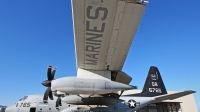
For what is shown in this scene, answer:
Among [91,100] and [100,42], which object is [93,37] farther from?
[91,100]

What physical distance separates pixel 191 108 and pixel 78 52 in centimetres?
2982

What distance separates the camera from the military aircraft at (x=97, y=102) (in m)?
8.81

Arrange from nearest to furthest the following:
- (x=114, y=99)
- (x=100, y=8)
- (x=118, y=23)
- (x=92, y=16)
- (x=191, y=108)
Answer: (x=100, y=8) < (x=92, y=16) < (x=118, y=23) < (x=114, y=99) < (x=191, y=108)

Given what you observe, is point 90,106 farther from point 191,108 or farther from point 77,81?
point 191,108

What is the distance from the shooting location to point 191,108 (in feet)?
92.1

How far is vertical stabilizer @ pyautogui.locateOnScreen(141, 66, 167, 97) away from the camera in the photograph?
1403 centimetres

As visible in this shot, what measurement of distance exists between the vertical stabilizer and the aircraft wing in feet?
23.8

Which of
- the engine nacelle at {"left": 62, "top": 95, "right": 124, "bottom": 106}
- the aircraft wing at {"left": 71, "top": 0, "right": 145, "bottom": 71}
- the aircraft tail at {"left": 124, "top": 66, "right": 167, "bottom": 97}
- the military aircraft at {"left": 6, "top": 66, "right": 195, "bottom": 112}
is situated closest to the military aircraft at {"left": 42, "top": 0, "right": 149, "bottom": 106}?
the aircraft wing at {"left": 71, "top": 0, "right": 145, "bottom": 71}

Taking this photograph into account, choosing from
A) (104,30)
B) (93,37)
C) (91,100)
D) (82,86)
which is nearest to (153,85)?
(91,100)

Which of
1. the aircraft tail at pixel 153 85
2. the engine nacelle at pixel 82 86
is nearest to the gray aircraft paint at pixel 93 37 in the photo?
the engine nacelle at pixel 82 86

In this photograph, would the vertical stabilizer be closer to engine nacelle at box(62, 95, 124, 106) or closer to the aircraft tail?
the aircraft tail

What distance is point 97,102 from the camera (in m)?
8.83

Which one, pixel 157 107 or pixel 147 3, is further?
pixel 157 107

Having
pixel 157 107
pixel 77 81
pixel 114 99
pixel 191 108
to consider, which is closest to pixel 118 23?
pixel 77 81
